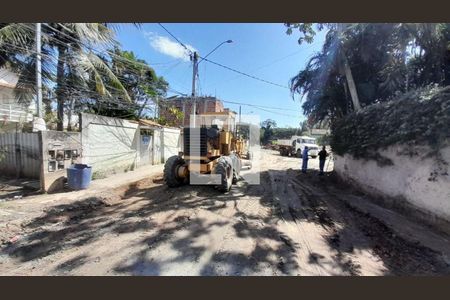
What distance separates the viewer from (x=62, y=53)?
11.8 meters

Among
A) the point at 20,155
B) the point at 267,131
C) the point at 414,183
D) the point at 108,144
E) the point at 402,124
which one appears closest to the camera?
the point at 414,183

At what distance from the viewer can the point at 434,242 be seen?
5.28 meters

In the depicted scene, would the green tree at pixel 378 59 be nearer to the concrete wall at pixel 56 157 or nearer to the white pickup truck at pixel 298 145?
the concrete wall at pixel 56 157

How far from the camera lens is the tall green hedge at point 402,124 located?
6.05 meters

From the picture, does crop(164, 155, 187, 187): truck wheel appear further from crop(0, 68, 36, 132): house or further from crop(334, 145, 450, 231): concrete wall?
crop(0, 68, 36, 132): house

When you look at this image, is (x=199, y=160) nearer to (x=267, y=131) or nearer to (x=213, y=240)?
(x=213, y=240)

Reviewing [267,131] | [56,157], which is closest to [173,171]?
[56,157]

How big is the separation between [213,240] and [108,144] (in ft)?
26.3

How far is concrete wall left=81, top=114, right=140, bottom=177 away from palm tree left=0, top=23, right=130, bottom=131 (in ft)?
6.47

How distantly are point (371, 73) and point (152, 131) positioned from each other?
11900 millimetres

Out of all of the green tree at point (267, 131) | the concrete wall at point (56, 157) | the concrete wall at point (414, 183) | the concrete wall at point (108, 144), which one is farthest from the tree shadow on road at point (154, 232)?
the green tree at point (267, 131)

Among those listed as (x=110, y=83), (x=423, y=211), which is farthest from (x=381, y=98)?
(x=110, y=83)

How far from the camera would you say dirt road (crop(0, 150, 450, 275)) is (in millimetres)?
4168

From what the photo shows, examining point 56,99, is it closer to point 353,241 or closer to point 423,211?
point 353,241
